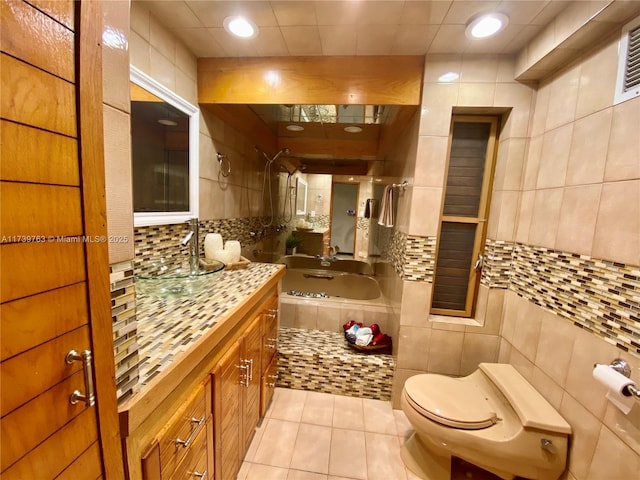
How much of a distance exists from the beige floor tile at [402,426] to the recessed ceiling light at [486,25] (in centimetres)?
235

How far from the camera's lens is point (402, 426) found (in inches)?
67.5

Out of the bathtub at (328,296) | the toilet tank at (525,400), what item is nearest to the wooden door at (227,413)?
the bathtub at (328,296)

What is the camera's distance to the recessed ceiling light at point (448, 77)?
1.53 meters

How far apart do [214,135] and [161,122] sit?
0.47 m

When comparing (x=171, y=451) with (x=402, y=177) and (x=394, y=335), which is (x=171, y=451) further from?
(x=402, y=177)

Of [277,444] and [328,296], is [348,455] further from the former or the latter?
[328,296]

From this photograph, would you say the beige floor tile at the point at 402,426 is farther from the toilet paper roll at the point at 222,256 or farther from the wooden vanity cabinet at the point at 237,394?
the toilet paper roll at the point at 222,256

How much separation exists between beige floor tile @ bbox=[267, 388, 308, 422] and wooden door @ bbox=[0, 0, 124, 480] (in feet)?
4.80

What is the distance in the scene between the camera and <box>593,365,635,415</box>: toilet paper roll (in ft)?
Answer: 2.84

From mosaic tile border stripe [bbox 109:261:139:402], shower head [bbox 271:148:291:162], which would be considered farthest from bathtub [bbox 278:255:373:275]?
mosaic tile border stripe [bbox 109:261:139:402]

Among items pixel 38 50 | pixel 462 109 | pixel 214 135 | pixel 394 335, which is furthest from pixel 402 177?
pixel 38 50

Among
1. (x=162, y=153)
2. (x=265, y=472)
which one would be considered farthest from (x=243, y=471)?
(x=162, y=153)

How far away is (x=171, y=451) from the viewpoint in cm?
73

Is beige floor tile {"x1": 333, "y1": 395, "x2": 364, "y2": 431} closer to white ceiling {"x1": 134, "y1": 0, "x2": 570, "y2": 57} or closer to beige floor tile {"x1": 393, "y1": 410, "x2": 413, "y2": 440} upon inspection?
beige floor tile {"x1": 393, "y1": 410, "x2": 413, "y2": 440}
